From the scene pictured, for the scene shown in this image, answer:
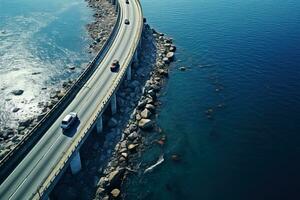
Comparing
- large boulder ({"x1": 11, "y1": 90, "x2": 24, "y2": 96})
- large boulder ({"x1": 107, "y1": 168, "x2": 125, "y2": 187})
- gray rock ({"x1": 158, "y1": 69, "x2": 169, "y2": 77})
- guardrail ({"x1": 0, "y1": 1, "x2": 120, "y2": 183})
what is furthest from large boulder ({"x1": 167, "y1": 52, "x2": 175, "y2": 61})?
large boulder ({"x1": 107, "y1": 168, "x2": 125, "y2": 187})

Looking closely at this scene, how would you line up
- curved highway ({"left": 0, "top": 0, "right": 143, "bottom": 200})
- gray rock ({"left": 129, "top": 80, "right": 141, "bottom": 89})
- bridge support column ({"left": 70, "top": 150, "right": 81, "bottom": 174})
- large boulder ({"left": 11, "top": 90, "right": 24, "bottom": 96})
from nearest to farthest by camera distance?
curved highway ({"left": 0, "top": 0, "right": 143, "bottom": 200}) → bridge support column ({"left": 70, "top": 150, "right": 81, "bottom": 174}) → gray rock ({"left": 129, "top": 80, "right": 141, "bottom": 89}) → large boulder ({"left": 11, "top": 90, "right": 24, "bottom": 96})

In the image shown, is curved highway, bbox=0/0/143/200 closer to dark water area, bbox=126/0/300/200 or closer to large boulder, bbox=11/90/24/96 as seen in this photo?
dark water area, bbox=126/0/300/200

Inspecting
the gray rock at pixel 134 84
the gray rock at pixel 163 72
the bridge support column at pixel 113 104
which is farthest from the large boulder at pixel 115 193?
the gray rock at pixel 163 72

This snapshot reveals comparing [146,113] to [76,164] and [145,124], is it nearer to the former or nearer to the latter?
[145,124]

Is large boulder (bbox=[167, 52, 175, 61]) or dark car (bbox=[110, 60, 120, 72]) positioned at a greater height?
dark car (bbox=[110, 60, 120, 72])

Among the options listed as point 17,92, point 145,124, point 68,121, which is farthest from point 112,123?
point 17,92
